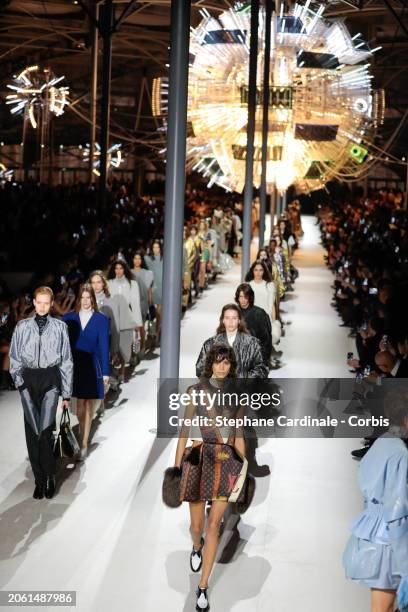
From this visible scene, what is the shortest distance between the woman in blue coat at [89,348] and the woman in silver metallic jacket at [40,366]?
110cm

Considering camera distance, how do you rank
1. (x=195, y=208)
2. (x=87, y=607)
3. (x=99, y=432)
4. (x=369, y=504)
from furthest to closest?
(x=195, y=208)
(x=99, y=432)
(x=87, y=607)
(x=369, y=504)

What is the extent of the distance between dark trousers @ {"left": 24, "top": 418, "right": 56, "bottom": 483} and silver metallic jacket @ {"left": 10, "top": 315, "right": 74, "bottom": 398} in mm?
408

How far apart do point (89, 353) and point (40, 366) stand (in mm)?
1200

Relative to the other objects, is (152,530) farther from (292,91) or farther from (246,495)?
(292,91)

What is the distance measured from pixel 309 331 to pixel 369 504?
1283cm

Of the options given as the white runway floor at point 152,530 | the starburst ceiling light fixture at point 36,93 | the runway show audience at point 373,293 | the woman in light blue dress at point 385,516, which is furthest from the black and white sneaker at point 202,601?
the starburst ceiling light fixture at point 36,93

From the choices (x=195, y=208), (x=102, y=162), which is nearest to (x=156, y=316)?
(x=102, y=162)

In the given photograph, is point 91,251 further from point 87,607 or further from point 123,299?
point 87,607

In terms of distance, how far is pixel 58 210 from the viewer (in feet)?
79.2

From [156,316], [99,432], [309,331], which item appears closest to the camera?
[99,432]

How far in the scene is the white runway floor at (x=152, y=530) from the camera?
22.7 feet

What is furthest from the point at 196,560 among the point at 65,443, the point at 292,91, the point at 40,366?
the point at 292,91

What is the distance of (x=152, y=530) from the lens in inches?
318

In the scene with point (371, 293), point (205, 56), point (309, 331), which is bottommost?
point (309, 331)
